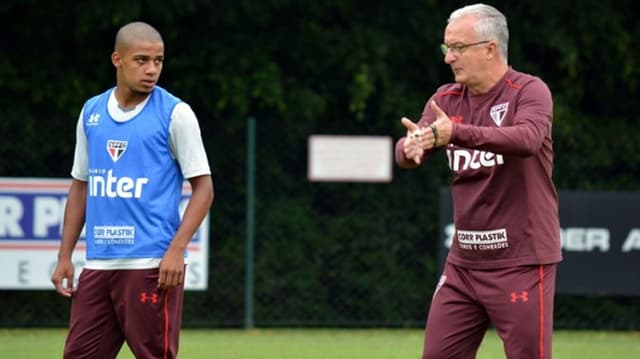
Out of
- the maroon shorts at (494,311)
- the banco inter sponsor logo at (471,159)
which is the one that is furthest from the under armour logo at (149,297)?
the banco inter sponsor logo at (471,159)

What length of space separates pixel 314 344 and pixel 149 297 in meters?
5.95

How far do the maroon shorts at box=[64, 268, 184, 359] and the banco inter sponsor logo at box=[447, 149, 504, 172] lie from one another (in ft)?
4.49

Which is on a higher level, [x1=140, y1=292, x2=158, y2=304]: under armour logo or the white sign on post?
the white sign on post

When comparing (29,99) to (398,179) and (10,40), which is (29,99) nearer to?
(10,40)

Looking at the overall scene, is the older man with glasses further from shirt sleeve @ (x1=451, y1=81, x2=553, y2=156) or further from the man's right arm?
the man's right arm

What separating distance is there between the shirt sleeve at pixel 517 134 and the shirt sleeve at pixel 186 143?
1265mm

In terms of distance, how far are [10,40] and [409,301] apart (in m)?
5.46

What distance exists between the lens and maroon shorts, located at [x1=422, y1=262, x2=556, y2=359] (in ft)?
18.8

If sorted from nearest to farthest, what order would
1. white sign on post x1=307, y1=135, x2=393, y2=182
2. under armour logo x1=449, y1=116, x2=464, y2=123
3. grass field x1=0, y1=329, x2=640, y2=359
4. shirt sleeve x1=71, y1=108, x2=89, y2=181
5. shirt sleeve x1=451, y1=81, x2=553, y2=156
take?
shirt sleeve x1=451, y1=81, x2=553, y2=156
under armour logo x1=449, y1=116, x2=464, y2=123
shirt sleeve x1=71, y1=108, x2=89, y2=181
grass field x1=0, y1=329, x2=640, y2=359
white sign on post x1=307, y1=135, x2=393, y2=182

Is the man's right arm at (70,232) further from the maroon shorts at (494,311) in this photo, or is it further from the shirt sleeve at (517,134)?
the shirt sleeve at (517,134)

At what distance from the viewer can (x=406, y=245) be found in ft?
45.3

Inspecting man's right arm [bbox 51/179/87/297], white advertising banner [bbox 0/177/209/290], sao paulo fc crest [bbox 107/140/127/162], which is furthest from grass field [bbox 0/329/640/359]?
sao paulo fc crest [bbox 107/140/127/162]

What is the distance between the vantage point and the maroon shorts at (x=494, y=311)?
18.8 ft

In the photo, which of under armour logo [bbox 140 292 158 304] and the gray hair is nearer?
the gray hair
